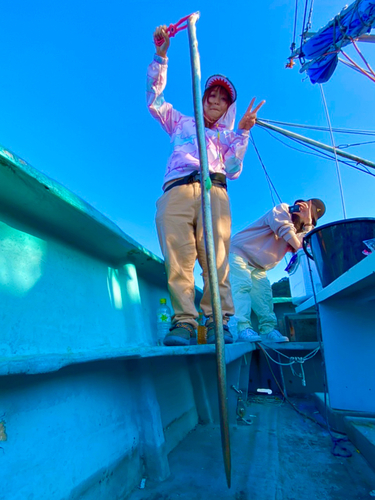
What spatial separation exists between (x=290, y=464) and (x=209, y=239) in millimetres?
969

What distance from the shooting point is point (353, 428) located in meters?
1.30

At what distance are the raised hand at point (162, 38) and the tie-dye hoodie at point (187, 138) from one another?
30 millimetres

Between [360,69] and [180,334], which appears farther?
[360,69]

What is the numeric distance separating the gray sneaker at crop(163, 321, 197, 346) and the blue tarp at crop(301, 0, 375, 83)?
721cm

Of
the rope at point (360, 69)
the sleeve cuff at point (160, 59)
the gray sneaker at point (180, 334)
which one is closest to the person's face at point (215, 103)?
the sleeve cuff at point (160, 59)

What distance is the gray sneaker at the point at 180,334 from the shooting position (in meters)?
1.19

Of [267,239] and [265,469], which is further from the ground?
[267,239]

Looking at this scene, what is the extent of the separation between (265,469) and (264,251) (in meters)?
2.19

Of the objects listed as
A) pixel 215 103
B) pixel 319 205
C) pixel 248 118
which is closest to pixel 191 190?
pixel 248 118

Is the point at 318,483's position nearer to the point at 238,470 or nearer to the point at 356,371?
the point at 238,470

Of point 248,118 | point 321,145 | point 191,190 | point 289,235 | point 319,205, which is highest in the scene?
point 321,145

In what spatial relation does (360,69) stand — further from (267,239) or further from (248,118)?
(248,118)

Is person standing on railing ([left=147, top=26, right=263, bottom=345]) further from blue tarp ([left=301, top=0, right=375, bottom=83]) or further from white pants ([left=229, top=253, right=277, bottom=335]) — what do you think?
blue tarp ([left=301, top=0, right=375, bottom=83])

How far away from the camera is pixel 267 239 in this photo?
3062mm
